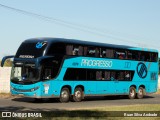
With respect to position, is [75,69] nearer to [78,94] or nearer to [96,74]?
[78,94]

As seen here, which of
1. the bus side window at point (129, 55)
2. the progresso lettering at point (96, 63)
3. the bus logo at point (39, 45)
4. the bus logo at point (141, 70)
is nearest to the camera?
the bus logo at point (39, 45)

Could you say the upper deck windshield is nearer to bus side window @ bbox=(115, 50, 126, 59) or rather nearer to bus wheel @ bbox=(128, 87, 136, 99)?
bus side window @ bbox=(115, 50, 126, 59)

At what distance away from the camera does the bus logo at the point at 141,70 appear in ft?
107

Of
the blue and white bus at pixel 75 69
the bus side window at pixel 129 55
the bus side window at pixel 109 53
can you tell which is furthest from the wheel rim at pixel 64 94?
the bus side window at pixel 129 55

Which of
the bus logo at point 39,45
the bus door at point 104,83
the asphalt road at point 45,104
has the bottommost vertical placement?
the asphalt road at point 45,104

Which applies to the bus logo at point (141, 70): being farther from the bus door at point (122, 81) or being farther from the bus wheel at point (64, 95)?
the bus wheel at point (64, 95)

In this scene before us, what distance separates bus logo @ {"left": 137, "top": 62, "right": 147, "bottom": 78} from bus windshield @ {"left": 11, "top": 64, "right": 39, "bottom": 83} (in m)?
9.90

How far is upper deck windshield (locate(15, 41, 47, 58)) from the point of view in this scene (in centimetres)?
2511

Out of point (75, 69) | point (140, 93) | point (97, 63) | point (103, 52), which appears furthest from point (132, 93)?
point (75, 69)

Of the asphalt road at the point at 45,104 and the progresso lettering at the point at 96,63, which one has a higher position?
the progresso lettering at the point at 96,63

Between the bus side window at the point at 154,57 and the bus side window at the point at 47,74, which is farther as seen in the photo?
the bus side window at the point at 154,57

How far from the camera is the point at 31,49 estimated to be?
83.8 ft

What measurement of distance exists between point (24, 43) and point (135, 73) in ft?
31.2

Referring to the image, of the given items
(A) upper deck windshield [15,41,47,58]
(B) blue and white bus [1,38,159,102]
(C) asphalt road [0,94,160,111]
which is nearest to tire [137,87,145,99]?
(B) blue and white bus [1,38,159,102]
